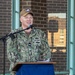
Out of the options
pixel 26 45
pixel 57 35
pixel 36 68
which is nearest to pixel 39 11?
pixel 57 35

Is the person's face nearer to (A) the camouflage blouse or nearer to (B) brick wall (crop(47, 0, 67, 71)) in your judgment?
(A) the camouflage blouse

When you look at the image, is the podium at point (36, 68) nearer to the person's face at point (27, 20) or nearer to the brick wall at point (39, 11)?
the person's face at point (27, 20)

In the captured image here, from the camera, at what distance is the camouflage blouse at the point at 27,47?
3961 millimetres

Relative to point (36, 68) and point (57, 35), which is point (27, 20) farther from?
point (57, 35)

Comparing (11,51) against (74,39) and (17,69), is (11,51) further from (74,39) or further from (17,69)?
(74,39)

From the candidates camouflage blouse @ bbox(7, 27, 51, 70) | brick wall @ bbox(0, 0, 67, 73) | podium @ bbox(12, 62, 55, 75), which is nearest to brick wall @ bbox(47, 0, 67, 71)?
brick wall @ bbox(0, 0, 67, 73)

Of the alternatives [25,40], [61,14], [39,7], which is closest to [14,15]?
[39,7]

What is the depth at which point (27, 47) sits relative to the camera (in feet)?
13.1

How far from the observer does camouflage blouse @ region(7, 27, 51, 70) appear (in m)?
3.96

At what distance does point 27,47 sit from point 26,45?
3 centimetres

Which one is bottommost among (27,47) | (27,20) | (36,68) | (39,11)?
(36,68)

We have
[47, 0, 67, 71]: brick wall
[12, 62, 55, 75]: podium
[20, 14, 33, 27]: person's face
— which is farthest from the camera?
[47, 0, 67, 71]: brick wall

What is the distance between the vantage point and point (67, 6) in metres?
7.59

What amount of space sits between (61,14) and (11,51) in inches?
147
